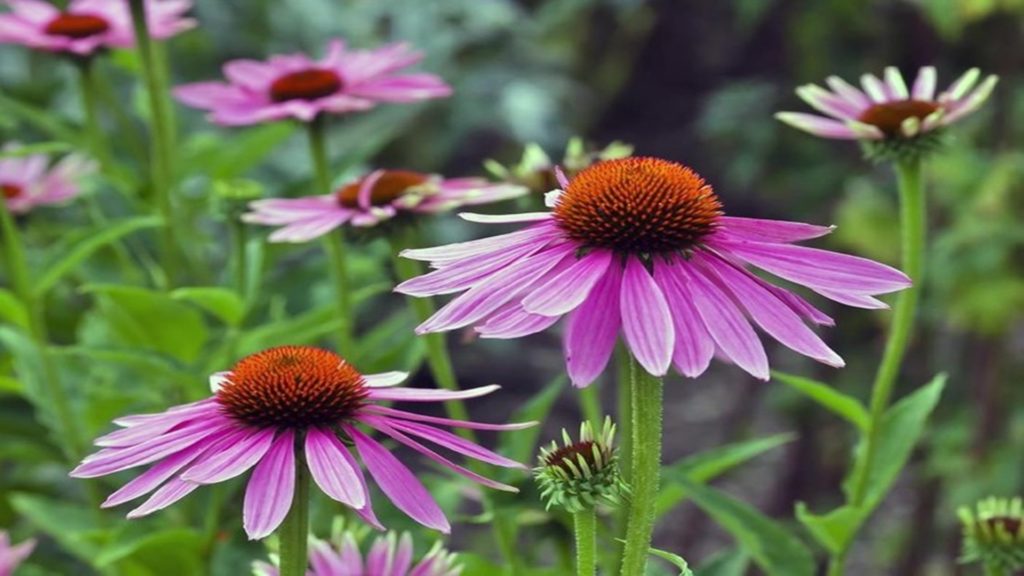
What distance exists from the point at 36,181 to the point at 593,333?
2.63 ft

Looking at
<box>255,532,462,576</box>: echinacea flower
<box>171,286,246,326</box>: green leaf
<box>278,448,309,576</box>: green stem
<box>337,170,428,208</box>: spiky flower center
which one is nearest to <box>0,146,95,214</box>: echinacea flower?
<box>171,286,246,326</box>: green leaf

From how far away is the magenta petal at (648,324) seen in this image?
498 mm

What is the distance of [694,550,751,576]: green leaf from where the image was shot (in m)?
0.83

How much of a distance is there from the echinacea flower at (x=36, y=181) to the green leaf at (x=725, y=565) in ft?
1.90

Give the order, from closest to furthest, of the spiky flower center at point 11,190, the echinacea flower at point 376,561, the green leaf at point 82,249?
1. the echinacea flower at point 376,561
2. the green leaf at point 82,249
3. the spiky flower center at point 11,190

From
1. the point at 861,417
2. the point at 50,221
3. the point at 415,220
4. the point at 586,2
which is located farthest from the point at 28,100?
the point at 861,417

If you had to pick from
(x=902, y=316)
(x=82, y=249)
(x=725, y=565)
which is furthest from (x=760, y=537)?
(x=82, y=249)

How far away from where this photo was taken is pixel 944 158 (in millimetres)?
1660

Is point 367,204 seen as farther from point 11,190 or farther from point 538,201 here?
point 11,190

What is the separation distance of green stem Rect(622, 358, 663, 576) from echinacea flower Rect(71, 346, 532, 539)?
45mm

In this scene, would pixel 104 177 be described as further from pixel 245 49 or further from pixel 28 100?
pixel 245 49

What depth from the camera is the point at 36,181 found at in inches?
47.4

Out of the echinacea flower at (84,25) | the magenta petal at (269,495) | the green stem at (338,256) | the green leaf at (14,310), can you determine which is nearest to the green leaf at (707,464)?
the green stem at (338,256)

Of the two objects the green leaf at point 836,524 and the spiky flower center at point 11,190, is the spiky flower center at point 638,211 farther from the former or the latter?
the spiky flower center at point 11,190
